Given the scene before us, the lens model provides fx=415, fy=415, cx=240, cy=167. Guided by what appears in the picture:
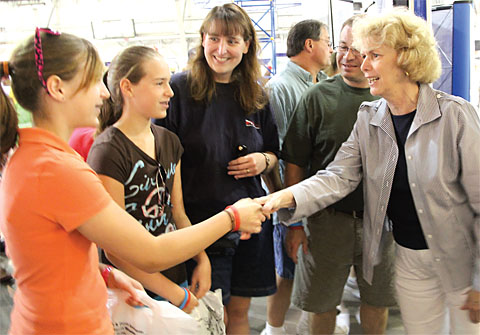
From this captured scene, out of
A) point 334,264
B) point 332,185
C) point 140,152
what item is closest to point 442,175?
point 332,185

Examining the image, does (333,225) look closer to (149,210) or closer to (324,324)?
(324,324)

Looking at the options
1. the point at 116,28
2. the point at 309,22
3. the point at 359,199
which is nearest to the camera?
the point at 359,199

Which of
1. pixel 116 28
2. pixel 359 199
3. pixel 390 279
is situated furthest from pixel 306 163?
pixel 116 28

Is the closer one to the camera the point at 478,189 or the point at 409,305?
the point at 478,189

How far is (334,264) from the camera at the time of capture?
6.77ft

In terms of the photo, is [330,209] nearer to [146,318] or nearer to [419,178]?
[419,178]

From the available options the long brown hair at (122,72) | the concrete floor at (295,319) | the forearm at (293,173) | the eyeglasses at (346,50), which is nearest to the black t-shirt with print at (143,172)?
the long brown hair at (122,72)

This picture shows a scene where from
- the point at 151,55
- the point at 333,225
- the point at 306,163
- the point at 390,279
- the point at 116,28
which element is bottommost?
the point at 390,279

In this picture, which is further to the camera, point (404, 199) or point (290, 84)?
point (290, 84)

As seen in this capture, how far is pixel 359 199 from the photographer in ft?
6.57

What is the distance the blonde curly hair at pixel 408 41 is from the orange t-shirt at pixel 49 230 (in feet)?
3.95

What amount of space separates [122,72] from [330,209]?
1188 mm

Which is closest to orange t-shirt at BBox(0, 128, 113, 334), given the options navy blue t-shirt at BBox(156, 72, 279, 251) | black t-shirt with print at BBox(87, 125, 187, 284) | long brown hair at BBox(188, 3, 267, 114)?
black t-shirt with print at BBox(87, 125, 187, 284)

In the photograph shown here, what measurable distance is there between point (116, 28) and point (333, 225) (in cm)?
1023
